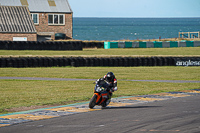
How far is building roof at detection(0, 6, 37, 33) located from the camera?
2149 inches

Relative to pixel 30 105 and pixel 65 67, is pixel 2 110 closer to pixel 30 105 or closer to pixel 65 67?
pixel 30 105

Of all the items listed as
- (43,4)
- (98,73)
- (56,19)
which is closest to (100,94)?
(98,73)

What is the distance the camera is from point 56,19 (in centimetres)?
6619

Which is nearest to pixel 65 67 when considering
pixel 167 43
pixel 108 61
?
pixel 108 61

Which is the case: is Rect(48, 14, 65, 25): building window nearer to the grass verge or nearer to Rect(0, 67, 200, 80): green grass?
Rect(0, 67, 200, 80): green grass

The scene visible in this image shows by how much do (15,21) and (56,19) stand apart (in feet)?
Answer: 38.2

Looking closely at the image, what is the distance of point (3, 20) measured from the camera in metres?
55.3

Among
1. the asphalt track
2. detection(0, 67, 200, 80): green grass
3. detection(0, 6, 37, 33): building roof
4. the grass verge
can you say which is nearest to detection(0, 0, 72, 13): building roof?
detection(0, 6, 37, 33): building roof

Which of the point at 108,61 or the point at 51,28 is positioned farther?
the point at 51,28

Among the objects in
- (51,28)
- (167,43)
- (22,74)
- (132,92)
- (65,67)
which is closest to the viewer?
(132,92)

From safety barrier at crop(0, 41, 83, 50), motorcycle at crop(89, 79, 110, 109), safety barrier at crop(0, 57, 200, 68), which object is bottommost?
motorcycle at crop(89, 79, 110, 109)

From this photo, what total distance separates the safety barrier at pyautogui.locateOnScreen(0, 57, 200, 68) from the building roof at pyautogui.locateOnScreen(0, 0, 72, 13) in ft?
118

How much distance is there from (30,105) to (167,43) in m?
42.2

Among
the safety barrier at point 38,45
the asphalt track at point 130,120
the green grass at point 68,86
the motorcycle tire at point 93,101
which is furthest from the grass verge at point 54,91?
the safety barrier at point 38,45
